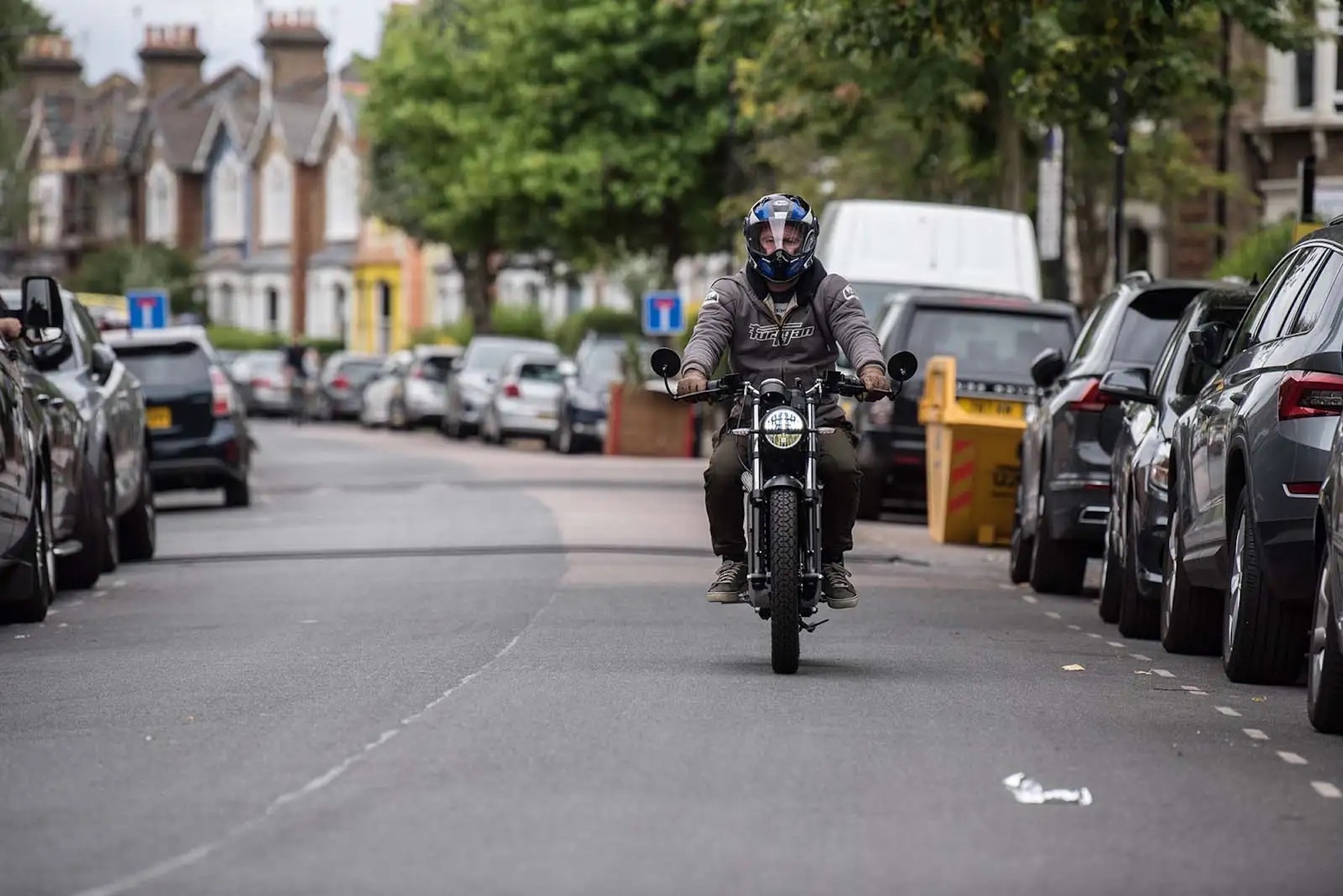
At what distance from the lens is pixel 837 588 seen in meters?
11.6

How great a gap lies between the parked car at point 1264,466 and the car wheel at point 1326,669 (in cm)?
62

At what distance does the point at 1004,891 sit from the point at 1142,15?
1265 centimetres

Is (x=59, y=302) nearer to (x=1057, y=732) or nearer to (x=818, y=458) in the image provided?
(x=818, y=458)

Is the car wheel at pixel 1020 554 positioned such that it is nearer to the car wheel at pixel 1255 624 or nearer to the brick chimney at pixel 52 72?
the car wheel at pixel 1255 624

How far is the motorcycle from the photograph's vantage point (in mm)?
11148

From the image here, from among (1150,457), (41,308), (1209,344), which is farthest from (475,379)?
(1209,344)

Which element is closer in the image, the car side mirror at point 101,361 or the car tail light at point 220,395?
the car side mirror at point 101,361

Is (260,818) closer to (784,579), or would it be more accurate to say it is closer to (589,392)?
(784,579)

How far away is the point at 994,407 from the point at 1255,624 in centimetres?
987

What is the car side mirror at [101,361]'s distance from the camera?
18.5 metres

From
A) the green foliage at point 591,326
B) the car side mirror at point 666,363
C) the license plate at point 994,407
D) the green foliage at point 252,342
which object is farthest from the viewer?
the green foliage at point 252,342

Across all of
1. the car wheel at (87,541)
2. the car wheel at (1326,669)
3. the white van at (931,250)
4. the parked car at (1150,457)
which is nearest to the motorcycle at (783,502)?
the car wheel at (1326,669)

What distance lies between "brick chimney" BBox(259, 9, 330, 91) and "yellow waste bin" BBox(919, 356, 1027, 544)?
8476 centimetres

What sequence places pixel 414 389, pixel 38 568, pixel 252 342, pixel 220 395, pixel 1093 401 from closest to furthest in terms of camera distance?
pixel 38 568 → pixel 1093 401 → pixel 220 395 → pixel 414 389 → pixel 252 342
